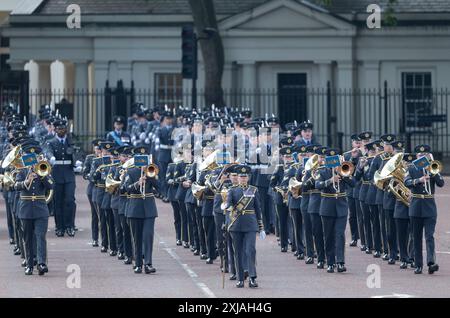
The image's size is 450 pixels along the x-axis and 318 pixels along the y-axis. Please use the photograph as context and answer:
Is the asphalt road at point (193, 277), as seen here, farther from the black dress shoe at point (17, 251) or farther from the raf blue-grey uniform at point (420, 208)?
the raf blue-grey uniform at point (420, 208)

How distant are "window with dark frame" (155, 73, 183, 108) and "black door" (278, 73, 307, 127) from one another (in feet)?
9.55

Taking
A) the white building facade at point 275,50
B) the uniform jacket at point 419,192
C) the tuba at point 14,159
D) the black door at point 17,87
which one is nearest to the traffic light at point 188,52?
the black door at point 17,87

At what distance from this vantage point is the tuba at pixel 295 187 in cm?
2525

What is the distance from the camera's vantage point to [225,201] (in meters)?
22.5

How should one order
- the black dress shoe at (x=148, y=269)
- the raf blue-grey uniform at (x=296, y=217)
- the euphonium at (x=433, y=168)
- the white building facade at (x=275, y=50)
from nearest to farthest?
the euphonium at (x=433, y=168) → the black dress shoe at (x=148, y=269) → the raf blue-grey uniform at (x=296, y=217) → the white building facade at (x=275, y=50)

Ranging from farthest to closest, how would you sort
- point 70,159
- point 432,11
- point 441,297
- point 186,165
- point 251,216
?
point 432,11 → point 70,159 → point 186,165 → point 251,216 → point 441,297

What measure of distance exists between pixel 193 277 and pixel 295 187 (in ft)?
9.58

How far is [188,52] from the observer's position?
132ft

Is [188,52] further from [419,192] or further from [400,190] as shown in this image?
[419,192]

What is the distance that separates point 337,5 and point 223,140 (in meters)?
23.8

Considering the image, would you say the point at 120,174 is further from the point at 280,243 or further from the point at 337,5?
the point at 337,5

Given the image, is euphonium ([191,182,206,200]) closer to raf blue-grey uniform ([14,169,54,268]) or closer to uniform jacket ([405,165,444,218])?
raf blue-grey uniform ([14,169,54,268])

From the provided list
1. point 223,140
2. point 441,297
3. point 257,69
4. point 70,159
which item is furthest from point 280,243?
point 257,69

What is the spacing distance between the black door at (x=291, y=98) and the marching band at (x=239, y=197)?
1784 cm
